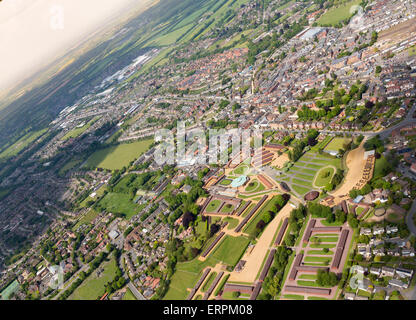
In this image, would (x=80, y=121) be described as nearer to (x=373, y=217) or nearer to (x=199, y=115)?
(x=199, y=115)

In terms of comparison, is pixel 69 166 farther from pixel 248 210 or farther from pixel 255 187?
pixel 248 210

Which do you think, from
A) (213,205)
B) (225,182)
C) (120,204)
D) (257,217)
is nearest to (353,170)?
(257,217)

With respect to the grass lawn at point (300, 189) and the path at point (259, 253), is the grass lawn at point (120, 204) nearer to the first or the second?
the path at point (259, 253)

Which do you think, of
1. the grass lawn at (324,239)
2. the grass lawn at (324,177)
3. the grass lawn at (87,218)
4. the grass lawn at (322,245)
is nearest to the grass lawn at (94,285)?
the grass lawn at (87,218)

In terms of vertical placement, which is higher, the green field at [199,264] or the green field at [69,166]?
the green field at [69,166]

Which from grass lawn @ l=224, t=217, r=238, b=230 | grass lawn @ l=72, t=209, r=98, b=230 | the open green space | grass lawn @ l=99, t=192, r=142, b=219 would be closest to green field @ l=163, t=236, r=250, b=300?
the open green space

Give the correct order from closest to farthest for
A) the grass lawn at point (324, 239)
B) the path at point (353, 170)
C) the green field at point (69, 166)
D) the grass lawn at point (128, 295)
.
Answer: the grass lawn at point (324, 239) → the grass lawn at point (128, 295) → the path at point (353, 170) → the green field at point (69, 166)
